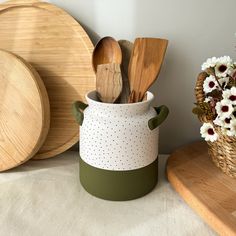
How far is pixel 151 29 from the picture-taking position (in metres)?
0.85

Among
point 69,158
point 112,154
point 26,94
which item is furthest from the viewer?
point 69,158

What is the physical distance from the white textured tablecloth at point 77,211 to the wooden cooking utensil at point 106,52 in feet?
0.95

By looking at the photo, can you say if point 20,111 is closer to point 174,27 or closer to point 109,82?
point 109,82

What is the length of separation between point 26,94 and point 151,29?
351mm

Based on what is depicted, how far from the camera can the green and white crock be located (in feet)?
2.29

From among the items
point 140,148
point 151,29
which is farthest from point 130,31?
point 140,148

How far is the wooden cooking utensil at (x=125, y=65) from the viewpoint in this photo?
0.81 meters

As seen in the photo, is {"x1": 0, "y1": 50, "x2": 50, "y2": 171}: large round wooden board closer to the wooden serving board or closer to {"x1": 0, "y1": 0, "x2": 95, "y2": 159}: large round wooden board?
{"x1": 0, "y1": 0, "x2": 95, "y2": 159}: large round wooden board

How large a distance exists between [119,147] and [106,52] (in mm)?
242

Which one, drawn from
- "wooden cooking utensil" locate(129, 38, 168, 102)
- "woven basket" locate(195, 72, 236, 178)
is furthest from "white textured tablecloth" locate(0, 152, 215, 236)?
"wooden cooking utensil" locate(129, 38, 168, 102)

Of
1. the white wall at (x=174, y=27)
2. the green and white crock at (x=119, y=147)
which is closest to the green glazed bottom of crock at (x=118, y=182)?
the green and white crock at (x=119, y=147)

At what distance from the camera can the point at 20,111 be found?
0.83 metres

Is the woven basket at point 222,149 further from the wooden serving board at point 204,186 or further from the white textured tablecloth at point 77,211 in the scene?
the white textured tablecloth at point 77,211

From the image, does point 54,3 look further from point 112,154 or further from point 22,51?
point 112,154
